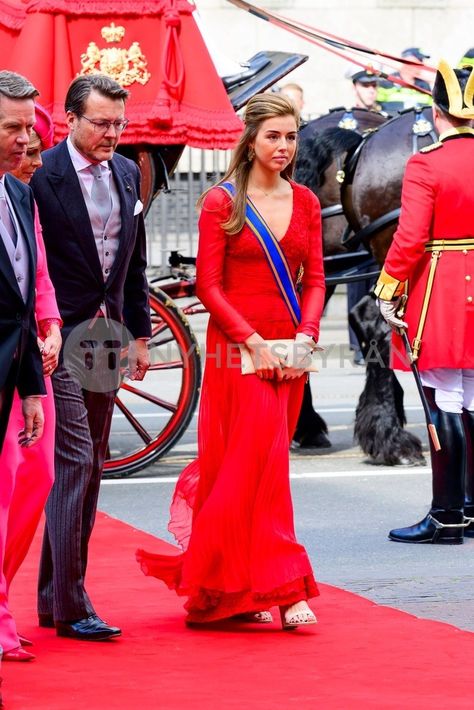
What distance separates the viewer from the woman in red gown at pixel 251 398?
213 inches

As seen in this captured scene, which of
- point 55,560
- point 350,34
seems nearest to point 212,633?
point 55,560

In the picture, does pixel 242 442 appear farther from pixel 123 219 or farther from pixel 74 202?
pixel 74 202

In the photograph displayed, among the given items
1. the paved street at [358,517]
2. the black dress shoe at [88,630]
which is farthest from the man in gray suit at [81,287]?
the paved street at [358,517]

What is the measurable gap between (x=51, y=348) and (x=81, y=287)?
1.73ft

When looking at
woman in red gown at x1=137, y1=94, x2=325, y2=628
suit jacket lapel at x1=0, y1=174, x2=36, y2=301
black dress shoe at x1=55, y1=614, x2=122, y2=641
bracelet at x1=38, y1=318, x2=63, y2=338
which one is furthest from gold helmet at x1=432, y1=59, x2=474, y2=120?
black dress shoe at x1=55, y1=614, x2=122, y2=641

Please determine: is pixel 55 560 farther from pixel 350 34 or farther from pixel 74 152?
pixel 350 34

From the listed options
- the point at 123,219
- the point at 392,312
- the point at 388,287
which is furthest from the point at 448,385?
the point at 123,219

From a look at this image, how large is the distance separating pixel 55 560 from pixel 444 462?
7.34 ft

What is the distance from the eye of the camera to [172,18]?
8.15m

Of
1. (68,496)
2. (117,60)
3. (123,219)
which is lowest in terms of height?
(68,496)

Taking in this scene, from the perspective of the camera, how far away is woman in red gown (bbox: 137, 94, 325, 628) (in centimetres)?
542

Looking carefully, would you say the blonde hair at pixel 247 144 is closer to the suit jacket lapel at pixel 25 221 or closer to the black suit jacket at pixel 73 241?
the black suit jacket at pixel 73 241

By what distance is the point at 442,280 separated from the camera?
22.9ft

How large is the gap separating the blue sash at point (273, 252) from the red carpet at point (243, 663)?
1078 mm
